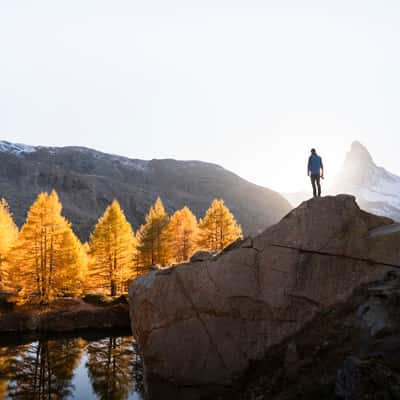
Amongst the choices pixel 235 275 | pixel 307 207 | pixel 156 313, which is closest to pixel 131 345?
pixel 156 313

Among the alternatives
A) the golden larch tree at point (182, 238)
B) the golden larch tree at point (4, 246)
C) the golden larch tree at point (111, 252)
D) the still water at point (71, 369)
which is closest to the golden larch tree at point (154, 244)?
the golden larch tree at point (182, 238)

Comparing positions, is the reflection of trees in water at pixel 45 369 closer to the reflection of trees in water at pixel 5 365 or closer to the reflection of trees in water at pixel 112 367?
the reflection of trees in water at pixel 5 365

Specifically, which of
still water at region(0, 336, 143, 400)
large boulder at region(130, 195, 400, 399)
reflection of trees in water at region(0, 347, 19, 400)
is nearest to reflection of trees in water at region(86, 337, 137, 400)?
still water at region(0, 336, 143, 400)

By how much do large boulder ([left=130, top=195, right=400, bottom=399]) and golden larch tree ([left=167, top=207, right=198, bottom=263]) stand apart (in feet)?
102

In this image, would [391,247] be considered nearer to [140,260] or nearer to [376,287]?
[376,287]

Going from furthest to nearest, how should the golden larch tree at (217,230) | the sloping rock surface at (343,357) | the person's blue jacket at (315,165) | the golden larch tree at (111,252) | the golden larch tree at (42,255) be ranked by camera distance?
1. the golden larch tree at (217,230)
2. the golden larch tree at (111,252)
3. the golden larch tree at (42,255)
4. the person's blue jacket at (315,165)
5. the sloping rock surface at (343,357)

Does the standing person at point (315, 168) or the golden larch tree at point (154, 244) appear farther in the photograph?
the golden larch tree at point (154, 244)

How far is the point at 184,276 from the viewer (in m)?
18.5

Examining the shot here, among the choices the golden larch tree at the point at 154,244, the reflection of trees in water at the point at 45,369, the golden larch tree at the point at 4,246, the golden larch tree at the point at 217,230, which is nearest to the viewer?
the reflection of trees in water at the point at 45,369

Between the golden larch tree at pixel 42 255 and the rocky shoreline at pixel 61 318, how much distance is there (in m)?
1.72

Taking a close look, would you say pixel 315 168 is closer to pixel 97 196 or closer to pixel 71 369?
pixel 71 369

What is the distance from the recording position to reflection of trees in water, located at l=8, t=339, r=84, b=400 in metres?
20.5

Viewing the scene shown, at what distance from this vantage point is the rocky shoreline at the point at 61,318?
3559 centimetres

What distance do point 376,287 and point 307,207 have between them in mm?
4165
